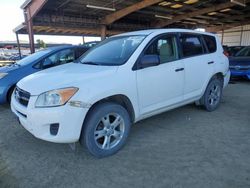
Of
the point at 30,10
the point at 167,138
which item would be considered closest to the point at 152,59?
the point at 167,138

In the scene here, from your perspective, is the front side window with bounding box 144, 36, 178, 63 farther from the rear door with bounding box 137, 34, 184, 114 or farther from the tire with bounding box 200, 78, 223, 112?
the tire with bounding box 200, 78, 223, 112

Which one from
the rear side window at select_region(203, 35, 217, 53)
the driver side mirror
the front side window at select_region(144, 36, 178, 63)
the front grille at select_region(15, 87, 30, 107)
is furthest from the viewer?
the rear side window at select_region(203, 35, 217, 53)

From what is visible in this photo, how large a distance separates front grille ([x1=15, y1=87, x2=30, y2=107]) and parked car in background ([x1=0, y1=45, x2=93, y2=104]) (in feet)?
6.81

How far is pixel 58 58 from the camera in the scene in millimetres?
5629

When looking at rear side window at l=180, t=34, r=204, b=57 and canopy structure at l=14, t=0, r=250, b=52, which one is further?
canopy structure at l=14, t=0, r=250, b=52

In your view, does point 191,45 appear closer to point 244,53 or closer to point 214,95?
point 214,95

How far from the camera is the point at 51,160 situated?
109 inches

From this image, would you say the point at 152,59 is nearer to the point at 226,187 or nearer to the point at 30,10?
the point at 226,187

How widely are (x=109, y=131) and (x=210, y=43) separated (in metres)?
3.06

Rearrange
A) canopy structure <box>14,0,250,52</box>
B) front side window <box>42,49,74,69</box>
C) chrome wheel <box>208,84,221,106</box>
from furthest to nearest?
canopy structure <box>14,0,250,52</box> → front side window <box>42,49,74,69</box> → chrome wheel <box>208,84,221,106</box>

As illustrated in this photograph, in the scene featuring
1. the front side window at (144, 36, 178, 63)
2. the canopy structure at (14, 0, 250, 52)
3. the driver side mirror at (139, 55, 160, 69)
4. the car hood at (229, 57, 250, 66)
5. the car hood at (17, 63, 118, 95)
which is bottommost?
the car hood at (229, 57, 250, 66)

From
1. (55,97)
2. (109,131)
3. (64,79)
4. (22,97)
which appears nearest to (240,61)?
(109,131)

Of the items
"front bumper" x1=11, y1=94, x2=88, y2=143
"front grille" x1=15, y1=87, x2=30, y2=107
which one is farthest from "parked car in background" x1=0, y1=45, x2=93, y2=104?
"front bumper" x1=11, y1=94, x2=88, y2=143

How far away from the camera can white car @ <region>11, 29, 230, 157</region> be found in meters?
2.46
